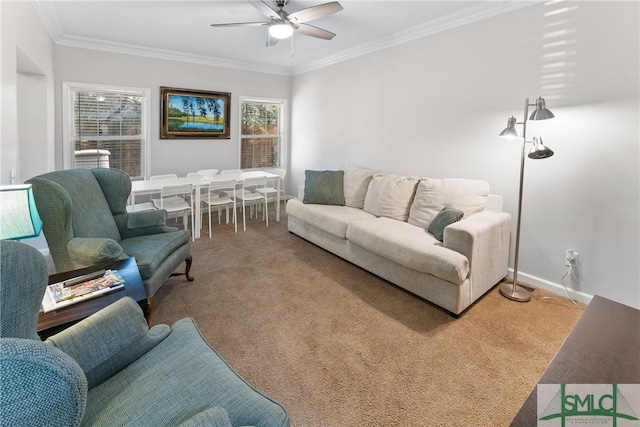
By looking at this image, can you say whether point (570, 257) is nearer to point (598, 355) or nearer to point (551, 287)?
point (551, 287)

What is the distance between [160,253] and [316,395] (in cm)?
162

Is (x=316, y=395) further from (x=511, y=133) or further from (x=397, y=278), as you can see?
(x=511, y=133)

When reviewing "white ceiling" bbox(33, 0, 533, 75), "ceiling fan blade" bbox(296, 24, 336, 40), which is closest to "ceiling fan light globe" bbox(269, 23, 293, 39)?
"ceiling fan blade" bbox(296, 24, 336, 40)

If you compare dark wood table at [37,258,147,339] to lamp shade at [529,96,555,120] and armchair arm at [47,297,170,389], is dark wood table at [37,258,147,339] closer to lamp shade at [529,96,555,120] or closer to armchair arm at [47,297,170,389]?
armchair arm at [47,297,170,389]

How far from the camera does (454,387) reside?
1.97 meters

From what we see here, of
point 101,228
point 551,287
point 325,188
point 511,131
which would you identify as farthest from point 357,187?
point 101,228

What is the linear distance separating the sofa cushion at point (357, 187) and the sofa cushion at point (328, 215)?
0.13 meters

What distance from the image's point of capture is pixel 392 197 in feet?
12.7

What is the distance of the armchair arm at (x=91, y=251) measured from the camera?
2.35 metres

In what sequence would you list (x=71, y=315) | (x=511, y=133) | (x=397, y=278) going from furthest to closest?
(x=397, y=278) → (x=511, y=133) → (x=71, y=315)

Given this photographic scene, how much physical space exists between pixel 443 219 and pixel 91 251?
2786mm

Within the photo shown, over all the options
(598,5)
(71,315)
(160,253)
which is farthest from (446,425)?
(598,5)

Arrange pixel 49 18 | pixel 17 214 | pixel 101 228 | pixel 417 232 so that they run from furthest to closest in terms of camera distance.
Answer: pixel 49 18
pixel 417 232
pixel 101 228
pixel 17 214

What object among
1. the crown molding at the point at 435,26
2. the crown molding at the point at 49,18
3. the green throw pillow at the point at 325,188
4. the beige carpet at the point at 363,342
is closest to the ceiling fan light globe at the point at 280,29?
the crown molding at the point at 435,26
